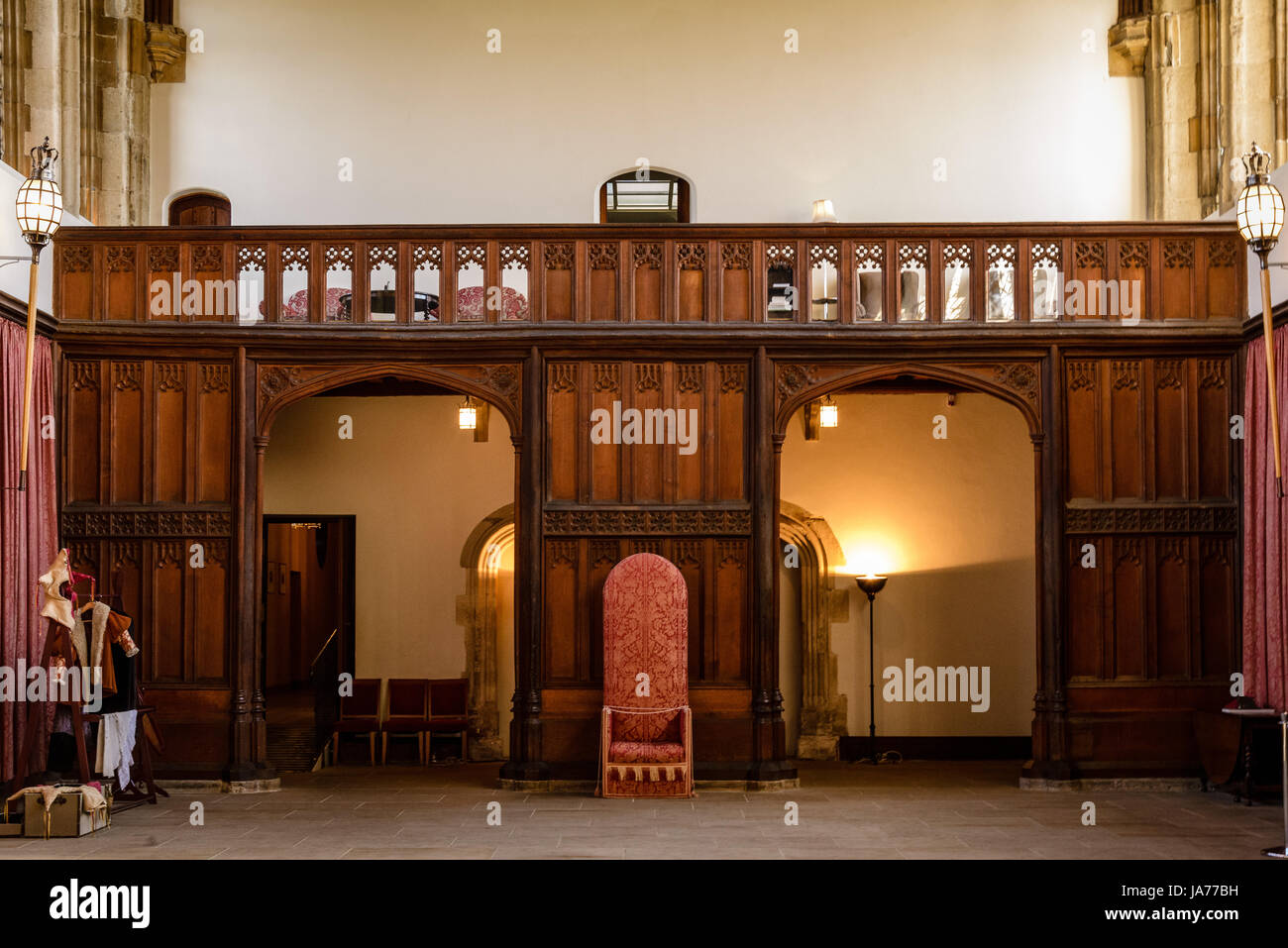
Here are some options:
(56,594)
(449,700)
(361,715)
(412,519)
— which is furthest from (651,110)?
(56,594)

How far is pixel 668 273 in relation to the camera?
1089 centimetres

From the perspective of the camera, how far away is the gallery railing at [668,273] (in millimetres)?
10789

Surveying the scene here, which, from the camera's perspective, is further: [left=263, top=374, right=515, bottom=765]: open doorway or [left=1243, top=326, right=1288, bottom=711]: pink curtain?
[left=263, top=374, right=515, bottom=765]: open doorway

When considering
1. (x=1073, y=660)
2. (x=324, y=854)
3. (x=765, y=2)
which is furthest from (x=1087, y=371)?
(x=324, y=854)

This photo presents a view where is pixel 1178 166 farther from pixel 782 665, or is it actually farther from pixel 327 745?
pixel 327 745

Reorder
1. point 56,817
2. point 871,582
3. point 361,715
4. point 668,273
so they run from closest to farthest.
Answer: point 56,817 < point 668,273 < point 871,582 < point 361,715

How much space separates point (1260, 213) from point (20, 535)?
28.0 ft

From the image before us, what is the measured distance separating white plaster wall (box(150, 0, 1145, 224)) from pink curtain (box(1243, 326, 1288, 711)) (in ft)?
12.7

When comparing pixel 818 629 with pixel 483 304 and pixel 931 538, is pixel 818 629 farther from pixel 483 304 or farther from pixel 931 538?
pixel 483 304

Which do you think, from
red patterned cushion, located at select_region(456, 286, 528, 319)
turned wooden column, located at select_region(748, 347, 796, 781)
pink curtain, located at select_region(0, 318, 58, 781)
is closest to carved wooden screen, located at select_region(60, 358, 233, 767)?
pink curtain, located at select_region(0, 318, 58, 781)

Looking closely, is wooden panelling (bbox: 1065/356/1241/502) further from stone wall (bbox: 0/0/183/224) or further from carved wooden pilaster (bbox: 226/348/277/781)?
stone wall (bbox: 0/0/183/224)

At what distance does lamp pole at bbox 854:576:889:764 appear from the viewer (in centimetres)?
1334

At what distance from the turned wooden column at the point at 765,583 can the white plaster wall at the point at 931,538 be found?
A: 303 cm

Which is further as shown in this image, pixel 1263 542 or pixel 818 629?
pixel 818 629
